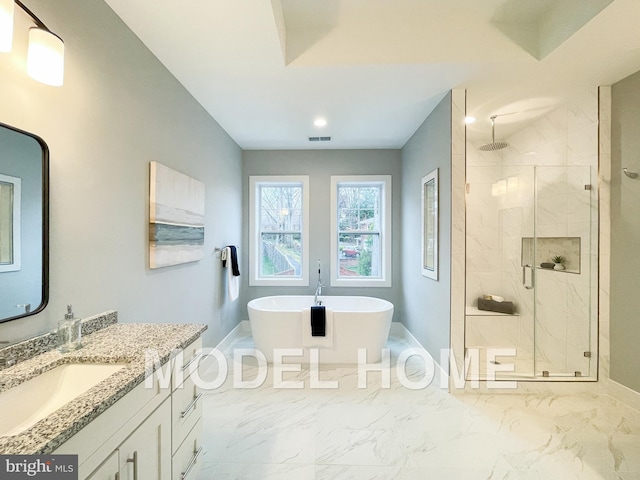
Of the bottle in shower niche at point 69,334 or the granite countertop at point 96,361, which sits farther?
the bottle in shower niche at point 69,334

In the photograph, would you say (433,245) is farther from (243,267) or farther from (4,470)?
(4,470)

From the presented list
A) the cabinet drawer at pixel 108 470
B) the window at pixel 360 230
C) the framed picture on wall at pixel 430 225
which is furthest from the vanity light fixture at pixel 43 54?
the window at pixel 360 230

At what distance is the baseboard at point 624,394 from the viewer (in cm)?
230

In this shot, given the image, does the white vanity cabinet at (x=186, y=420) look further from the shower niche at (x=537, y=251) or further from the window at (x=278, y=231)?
the window at (x=278, y=231)

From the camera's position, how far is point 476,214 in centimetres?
379

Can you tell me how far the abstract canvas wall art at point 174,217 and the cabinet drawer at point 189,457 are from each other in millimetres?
1076

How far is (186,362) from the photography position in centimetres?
144

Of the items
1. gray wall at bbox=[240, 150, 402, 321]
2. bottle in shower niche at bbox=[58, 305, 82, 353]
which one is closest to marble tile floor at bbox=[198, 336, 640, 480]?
bottle in shower niche at bbox=[58, 305, 82, 353]

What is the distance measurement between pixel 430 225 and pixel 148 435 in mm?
2878

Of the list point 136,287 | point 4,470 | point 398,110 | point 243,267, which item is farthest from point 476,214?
point 4,470

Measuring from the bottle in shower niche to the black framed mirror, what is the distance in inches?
4.0

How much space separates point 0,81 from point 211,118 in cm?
215

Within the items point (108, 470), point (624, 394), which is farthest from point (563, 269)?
point (108, 470)

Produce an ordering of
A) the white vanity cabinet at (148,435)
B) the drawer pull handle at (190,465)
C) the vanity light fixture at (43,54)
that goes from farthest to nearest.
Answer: the drawer pull handle at (190,465) → the vanity light fixture at (43,54) → the white vanity cabinet at (148,435)
